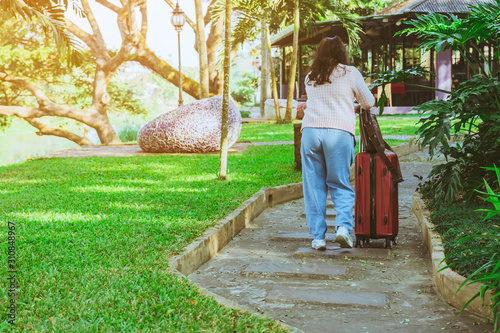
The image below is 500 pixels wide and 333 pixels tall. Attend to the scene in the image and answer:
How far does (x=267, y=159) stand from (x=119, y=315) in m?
7.61

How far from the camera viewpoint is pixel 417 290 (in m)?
4.28

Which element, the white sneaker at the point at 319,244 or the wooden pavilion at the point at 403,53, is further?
the wooden pavilion at the point at 403,53

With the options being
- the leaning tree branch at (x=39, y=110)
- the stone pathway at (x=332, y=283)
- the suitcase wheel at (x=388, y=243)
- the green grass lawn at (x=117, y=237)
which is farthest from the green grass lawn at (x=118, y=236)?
the leaning tree branch at (x=39, y=110)

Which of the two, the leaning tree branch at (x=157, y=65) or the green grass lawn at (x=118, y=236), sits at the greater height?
the leaning tree branch at (x=157, y=65)

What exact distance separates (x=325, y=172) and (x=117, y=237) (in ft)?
6.25

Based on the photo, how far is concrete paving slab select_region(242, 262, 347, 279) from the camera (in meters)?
4.64

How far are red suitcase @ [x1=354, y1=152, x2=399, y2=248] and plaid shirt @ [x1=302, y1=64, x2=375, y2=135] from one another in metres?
0.35

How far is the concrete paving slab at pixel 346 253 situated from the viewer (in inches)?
204

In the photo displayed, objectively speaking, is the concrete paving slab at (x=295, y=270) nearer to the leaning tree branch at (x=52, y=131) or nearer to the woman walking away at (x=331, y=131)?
the woman walking away at (x=331, y=131)

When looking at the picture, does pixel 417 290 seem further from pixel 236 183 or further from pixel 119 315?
pixel 236 183

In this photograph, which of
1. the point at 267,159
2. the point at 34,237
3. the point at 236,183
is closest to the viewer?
the point at 34,237

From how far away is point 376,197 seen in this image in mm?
5266

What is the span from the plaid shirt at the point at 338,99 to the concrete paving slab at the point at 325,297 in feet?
5.09

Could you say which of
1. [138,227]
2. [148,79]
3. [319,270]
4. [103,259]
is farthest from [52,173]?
[148,79]
